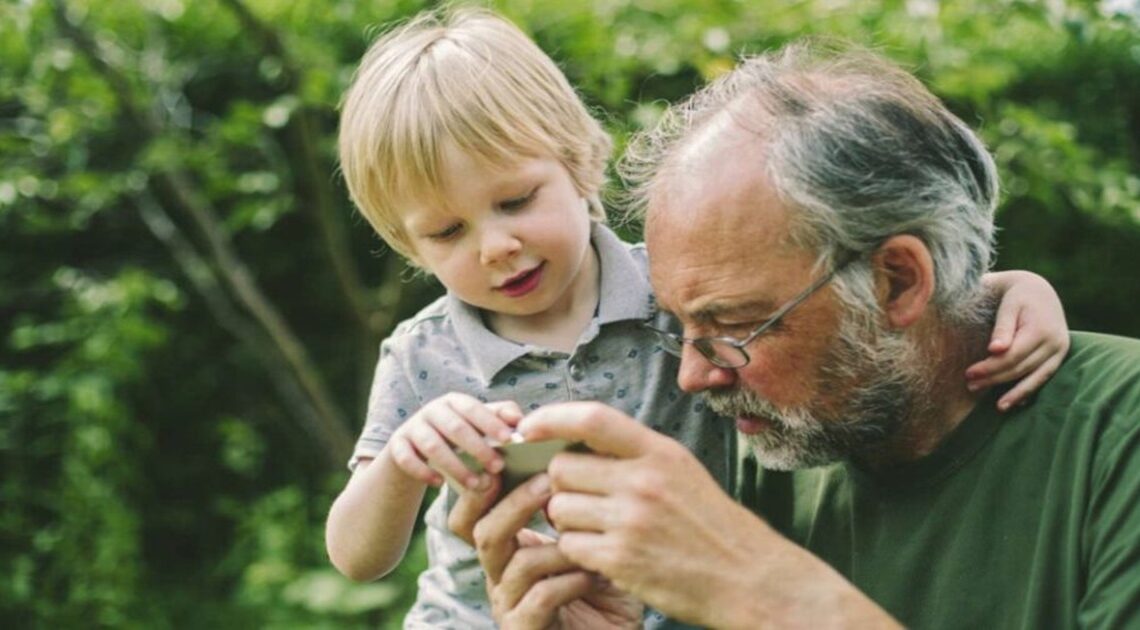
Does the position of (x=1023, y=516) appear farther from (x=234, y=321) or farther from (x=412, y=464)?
(x=234, y=321)

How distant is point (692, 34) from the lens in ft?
13.0

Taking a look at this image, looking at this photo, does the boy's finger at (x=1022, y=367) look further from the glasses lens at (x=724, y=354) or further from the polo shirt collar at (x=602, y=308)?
the polo shirt collar at (x=602, y=308)

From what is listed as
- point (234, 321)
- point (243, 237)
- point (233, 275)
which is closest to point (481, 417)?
point (233, 275)

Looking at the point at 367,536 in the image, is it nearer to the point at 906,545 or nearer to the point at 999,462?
the point at 906,545

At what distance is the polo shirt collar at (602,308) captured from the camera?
2.20m

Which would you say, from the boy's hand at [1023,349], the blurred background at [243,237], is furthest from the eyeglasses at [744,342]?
the blurred background at [243,237]

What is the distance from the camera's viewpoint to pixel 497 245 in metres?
2.10

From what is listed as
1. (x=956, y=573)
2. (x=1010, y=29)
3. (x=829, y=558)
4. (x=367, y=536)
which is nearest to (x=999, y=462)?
(x=956, y=573)

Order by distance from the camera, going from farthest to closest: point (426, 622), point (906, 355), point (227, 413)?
point (227, 413) → point (426, 622) → point (906, 355)

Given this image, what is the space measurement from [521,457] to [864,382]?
623 mm

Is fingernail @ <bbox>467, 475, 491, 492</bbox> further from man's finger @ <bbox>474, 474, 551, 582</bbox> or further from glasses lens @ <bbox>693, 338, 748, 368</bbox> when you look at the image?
glasses lens @ <bbox>693, 338, 748, 368</bbox>

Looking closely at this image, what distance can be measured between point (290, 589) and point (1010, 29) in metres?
3.24

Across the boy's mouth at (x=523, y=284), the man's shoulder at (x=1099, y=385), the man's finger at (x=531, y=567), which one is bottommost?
the man's shoulder at (x=1099, y=385)

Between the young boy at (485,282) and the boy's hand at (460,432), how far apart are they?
0.57 ft
